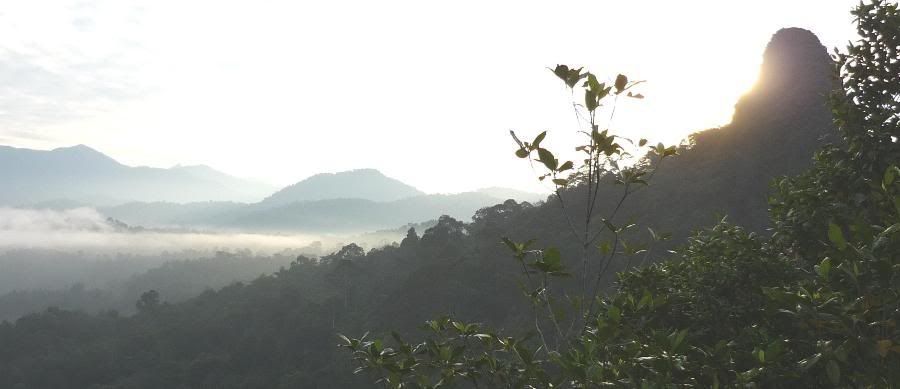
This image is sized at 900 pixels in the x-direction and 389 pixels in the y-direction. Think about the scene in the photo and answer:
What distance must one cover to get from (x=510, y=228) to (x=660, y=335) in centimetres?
5738

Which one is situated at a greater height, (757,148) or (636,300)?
(757,148)

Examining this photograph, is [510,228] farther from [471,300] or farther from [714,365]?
[714,365]

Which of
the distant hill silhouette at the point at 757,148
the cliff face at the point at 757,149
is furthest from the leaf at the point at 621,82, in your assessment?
the cliff face at the point at 757,149

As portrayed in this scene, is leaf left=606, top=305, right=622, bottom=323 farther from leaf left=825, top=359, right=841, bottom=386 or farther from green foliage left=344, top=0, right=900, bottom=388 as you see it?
leaf left=825, top=359, right=841, bottom=386

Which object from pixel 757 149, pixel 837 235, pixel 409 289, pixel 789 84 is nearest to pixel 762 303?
pixel 837 235

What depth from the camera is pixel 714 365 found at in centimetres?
389

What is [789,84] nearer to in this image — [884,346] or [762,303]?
[762,303]

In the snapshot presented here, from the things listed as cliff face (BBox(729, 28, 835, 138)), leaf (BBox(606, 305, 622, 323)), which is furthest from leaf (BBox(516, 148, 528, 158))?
cliff face (BBox(729, 28, 835, 138))

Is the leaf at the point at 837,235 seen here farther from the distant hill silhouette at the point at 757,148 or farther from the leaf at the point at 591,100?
the distant hill silhouette at the point at 757,148

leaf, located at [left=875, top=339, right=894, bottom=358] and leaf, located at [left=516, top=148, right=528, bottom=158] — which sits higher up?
leaf, located at [left=516, top=148, right=528, bottom=158]

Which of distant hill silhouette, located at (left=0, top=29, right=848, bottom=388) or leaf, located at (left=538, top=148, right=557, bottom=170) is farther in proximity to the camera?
distant hill silhouette, located at (left=0, top=29, right=848, bottom=388)

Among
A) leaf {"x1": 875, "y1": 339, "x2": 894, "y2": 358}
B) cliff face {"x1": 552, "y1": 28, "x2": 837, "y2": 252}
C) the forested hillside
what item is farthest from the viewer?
cliff face {"x1": 552, "y1": 28, "x2": 837, "y2": 252}

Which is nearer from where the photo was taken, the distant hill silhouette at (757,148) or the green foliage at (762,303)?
the green foliage at (762,303)

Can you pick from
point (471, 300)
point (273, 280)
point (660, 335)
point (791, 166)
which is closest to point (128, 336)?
point (273, 280)
